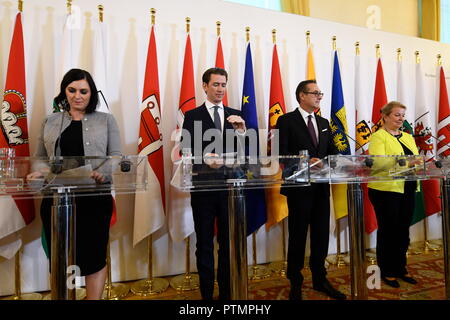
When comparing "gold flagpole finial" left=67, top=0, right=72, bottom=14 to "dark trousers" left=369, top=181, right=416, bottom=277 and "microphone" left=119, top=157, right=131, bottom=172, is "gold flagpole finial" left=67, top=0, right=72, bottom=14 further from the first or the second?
"dark trousers" left=369, top=181, right=416, bottom=277

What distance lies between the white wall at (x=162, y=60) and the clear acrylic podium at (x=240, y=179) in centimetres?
139

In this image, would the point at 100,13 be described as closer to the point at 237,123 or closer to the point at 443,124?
the point at 237,123

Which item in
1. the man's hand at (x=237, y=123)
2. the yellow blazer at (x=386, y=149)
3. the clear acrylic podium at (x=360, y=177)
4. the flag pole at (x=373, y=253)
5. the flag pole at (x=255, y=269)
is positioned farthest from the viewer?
the flag pole at (x=373, y=253)

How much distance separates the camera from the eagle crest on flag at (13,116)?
2.09m

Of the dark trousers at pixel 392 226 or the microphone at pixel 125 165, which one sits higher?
Answer: the microphone at pixel 125 165

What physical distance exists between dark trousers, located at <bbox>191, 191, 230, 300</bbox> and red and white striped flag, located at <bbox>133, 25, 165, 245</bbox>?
24.2 inches

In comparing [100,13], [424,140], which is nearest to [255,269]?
[424,140]

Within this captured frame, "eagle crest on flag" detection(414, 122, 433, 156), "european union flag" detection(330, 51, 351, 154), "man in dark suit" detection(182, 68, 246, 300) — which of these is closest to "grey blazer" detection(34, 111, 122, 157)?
"man in dark suit" detection(182, 68, 246, 300)

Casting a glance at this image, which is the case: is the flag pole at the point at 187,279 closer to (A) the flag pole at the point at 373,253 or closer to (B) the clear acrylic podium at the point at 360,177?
(B) the clear acrylic podium at the point at 360,177

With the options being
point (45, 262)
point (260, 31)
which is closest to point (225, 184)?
point (45, 262)

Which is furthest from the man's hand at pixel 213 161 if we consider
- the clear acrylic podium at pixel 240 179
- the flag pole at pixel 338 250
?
the flag pole at pixel 338 250

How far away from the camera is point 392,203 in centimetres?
230

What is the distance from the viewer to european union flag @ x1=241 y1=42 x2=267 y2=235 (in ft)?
8.66
